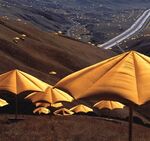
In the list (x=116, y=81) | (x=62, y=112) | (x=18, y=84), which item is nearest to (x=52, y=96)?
(x=18, y=84)

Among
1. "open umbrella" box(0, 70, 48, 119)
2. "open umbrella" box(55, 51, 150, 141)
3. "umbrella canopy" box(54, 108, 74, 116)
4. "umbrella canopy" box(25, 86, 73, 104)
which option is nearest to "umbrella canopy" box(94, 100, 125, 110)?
"umbrella canopy" box(54, 108, 74, 116)

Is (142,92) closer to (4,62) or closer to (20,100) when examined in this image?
(20,100)

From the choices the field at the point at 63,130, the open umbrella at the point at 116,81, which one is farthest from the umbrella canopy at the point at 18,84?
the open umbrella at the point at 116,81

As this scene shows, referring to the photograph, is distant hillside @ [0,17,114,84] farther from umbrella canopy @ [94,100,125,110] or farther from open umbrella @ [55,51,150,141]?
open umbrella @ [55,51,150,141]

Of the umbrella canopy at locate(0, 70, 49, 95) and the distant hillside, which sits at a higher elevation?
the distant hillside

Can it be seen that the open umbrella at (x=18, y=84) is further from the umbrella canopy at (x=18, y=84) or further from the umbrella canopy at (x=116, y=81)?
the umbrella canopy at (x=116, y=81)

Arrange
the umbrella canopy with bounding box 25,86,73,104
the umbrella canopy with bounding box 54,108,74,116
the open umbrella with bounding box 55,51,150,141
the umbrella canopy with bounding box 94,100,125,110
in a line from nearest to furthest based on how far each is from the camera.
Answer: the open umbrella with bounding box 55,51,150,141 → the umbrella canopy with bounding box 25,86,73,104 → the umbrella canopy with bounding box 94,100,125,110 → the umbrella canopy with bounding box 54,108,74,116
